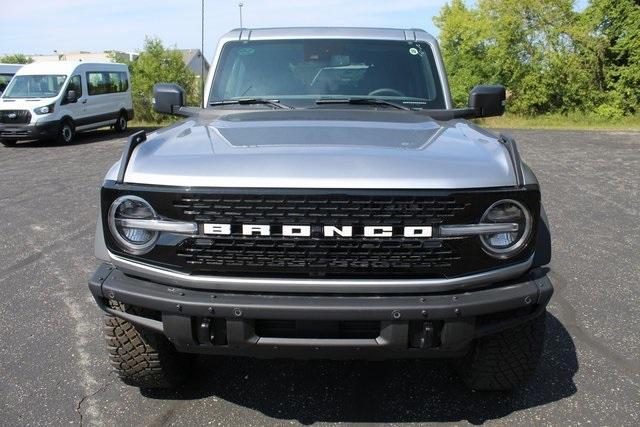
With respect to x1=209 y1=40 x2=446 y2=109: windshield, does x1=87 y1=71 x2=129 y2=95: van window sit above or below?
below

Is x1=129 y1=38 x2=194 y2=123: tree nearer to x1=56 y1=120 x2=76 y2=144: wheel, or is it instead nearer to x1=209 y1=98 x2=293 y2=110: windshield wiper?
x1=56 y1=120 x2=76 y2=144: wheel

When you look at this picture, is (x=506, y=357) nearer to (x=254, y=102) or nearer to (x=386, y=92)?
(x=386, y=92)

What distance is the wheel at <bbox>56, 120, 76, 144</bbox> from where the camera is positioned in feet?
52.0

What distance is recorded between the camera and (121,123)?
19.5m

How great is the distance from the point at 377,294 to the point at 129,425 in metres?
1.38

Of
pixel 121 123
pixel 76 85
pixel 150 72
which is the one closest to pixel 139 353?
pixel 76 85

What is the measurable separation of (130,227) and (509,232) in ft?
5.03

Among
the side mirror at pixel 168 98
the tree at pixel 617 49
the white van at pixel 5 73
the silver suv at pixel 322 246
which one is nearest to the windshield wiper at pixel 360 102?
the side mirror at pixel 168 98

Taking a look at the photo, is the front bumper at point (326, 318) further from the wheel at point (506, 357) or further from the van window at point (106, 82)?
the van window at point (106, 82)

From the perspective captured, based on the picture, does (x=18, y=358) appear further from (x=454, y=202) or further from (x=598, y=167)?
(x=598, y=167)

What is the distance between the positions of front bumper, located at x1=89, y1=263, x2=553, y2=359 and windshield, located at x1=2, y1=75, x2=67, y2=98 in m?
15.5

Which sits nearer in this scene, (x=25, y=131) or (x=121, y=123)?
(x=25, y=131)

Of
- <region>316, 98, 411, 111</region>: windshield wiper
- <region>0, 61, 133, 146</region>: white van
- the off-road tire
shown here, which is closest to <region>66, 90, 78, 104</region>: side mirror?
<region>0, 61, 133, 146</region>: white van

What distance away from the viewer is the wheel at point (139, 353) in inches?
110
